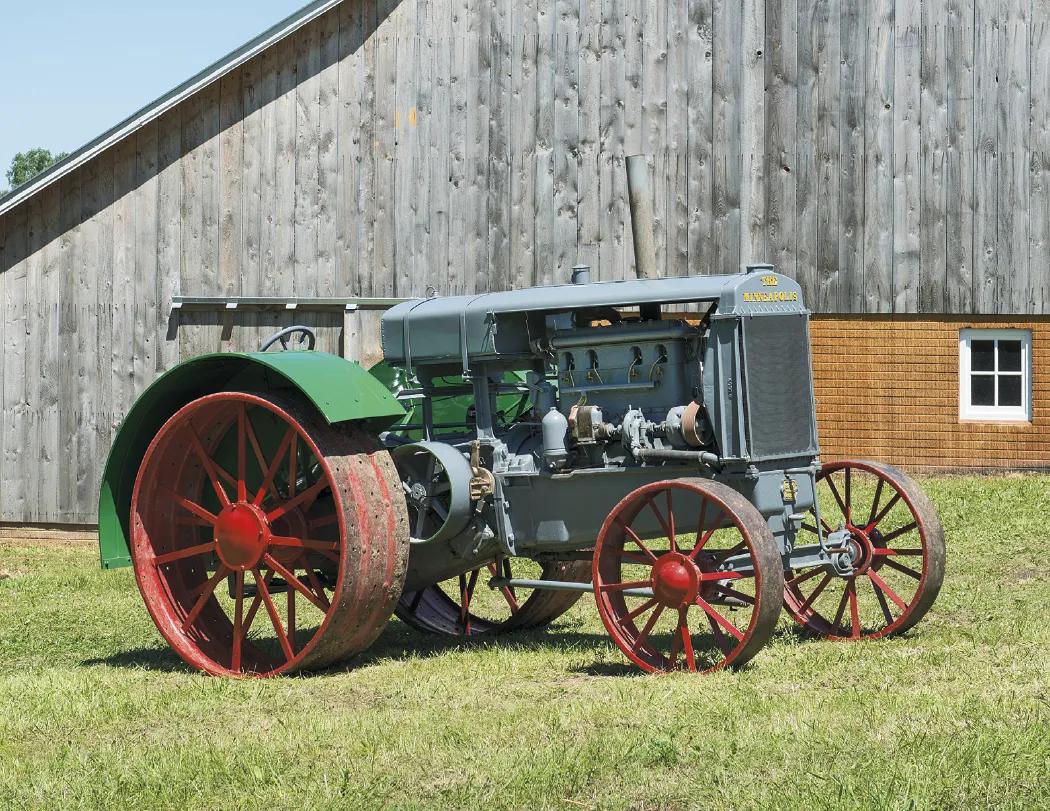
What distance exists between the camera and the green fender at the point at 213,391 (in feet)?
25.0

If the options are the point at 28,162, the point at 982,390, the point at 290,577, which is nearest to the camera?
the point at 290,577

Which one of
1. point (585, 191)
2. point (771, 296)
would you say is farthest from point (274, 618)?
point (585, 191)

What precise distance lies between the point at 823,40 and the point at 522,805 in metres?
11.5

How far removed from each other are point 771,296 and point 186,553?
3270 millimetres

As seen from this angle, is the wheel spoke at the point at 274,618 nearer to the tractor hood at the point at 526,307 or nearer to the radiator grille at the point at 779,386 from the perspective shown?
the tractor hood at the point at 526,307

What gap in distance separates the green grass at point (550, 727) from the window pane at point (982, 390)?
6394 mm

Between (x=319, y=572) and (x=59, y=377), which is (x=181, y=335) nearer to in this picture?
(x=59, y=377)

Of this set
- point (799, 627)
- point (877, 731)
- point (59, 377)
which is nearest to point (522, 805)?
point (877, 731)

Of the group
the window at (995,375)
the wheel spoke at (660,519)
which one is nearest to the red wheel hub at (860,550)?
the wheel spoke at (660,519)

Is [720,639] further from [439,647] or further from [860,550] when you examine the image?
[439,647]

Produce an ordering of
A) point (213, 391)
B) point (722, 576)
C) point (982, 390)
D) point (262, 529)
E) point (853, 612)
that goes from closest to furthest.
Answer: point (722, 576), point (262, 529), point (853, 612), point (213, 391), point (982, 390)

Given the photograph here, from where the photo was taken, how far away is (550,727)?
19.5 ft

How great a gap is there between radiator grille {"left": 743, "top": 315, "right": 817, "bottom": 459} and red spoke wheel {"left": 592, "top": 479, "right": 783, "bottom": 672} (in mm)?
453

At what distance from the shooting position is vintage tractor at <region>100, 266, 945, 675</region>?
24.2 ft
